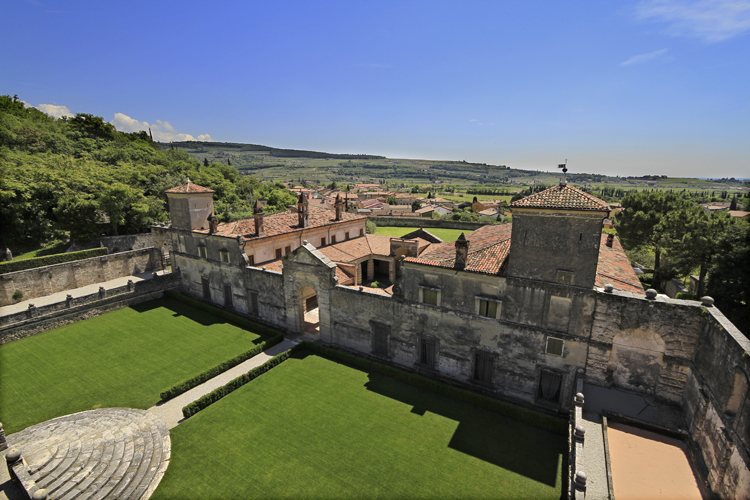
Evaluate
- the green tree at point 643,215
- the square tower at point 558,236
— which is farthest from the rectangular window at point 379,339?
the green tree at point 643,215

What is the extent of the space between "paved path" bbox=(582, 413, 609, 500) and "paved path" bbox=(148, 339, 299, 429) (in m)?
19.8

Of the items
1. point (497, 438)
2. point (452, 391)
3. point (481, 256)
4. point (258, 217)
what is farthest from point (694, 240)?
point (258, 217)

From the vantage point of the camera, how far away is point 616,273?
20547mm

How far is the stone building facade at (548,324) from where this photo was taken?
44.4 feet

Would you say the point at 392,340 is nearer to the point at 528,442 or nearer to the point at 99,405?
the point at 528,442

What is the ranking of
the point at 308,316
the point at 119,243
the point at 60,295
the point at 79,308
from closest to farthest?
the point at 79,308, the point at 308,316, the point at 60,295, the point at 119,243

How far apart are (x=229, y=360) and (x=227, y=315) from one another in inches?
329

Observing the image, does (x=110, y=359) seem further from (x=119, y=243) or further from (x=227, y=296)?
(x=119, y=243)

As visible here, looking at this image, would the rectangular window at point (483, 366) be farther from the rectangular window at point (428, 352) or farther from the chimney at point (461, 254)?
the chimney at point (461, 254)

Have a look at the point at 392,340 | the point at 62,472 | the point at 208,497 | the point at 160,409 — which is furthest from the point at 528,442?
the point at 62,472

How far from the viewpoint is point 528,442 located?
55.0 feet

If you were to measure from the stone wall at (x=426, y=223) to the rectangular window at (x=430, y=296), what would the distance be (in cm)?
6701

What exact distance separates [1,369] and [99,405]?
34.8ft

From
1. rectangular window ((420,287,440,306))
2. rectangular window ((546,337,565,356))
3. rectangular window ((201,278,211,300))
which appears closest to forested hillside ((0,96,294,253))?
rectangular window ((201,278,211,300))
